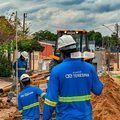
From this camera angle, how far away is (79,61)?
21.0ft

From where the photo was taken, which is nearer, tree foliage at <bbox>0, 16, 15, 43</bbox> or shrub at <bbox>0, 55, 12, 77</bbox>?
shrub at <bbox>0, 55, 12, 77</bbox>

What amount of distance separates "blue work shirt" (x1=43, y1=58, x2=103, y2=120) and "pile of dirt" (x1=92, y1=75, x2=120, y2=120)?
24.9ft

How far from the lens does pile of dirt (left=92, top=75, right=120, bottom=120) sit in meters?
14.2

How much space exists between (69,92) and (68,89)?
1.6 inches

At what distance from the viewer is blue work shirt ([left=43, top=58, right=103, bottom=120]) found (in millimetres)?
6156

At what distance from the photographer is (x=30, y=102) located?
9.74 meters

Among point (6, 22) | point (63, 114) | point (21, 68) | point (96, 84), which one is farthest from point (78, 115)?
point (6, 22)

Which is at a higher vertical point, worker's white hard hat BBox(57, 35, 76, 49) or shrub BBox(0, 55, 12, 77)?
worker's white hard hat BBox(57, 35, 76, 49)

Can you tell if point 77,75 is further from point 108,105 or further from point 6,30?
point 6,30

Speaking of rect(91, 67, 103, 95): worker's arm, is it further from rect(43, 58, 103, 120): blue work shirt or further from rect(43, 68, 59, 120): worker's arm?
rect(43, 68, 59, 120): worker's arm

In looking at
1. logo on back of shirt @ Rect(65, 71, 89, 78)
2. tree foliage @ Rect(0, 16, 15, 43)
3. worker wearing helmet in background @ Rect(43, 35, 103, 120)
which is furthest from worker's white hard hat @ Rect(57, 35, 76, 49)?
tree foliage @ Rect(0, 16, 15, 43)

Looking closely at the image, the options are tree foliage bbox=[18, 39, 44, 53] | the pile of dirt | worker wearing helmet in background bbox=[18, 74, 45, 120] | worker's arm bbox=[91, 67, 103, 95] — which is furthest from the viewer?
tree foliage bbox=[18, 39, 44, 53]

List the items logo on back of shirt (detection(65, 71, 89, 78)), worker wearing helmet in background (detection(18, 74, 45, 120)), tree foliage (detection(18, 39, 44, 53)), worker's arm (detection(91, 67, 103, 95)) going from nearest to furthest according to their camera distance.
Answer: logo on back of shirt (detection(65, 71, 89, 78))
worker's arm (detection(91, 67, 103, 95))
worker wearing helmet in background (detection(18, 74, 45, 120))
tree foliage (detection(18, 39, 44, 53))

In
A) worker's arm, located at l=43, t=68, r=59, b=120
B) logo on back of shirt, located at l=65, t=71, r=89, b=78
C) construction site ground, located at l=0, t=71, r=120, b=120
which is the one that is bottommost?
construction site ground, located at l=0, t=71, r=120, b=120
